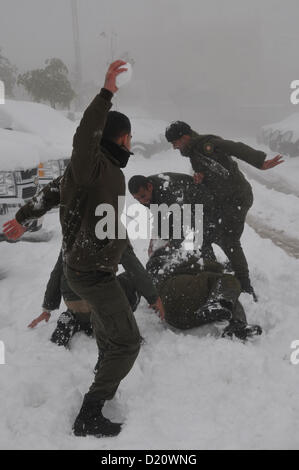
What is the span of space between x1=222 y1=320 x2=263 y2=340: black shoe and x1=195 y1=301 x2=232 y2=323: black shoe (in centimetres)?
9

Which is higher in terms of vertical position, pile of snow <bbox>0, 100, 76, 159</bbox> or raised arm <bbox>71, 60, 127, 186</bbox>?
pile of snow <bbox>0, 100, 76, 159</bbox>

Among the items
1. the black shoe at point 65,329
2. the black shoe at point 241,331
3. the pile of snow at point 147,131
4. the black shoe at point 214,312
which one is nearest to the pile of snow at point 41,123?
the black shoe at point 65,329

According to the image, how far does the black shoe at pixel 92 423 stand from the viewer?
205 cm

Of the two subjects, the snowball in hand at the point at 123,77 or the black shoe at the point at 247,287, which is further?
the black shoe at the point at 247,287

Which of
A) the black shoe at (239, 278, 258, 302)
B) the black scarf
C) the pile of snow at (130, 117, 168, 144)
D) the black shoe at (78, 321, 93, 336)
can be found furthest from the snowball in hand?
the pile of snow at (130, 117, 168, 144)

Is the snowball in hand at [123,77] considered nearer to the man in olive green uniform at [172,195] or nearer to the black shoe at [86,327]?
the man in olive green uniform at [172,195]

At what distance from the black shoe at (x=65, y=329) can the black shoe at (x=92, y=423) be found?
2.83 ft

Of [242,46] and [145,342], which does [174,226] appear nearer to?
[145,342]

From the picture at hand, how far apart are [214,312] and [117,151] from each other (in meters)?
1.69

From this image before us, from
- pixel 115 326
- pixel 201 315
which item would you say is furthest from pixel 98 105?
pixel 201 315

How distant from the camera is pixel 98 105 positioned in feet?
5.06

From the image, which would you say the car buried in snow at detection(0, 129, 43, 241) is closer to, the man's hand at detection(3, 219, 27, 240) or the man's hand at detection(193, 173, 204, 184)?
the man's hand at detection(3, 219, 27, 240)

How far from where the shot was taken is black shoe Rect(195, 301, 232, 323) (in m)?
2.95
